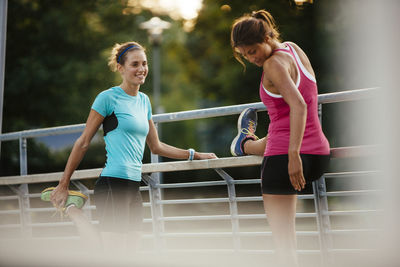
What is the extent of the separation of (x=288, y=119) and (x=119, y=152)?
1237mm

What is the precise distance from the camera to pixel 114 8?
94.9ft

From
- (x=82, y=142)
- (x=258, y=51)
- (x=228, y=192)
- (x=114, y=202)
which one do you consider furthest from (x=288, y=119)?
(x=228, y=192)

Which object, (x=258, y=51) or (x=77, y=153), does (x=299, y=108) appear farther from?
(x=77, y=153)

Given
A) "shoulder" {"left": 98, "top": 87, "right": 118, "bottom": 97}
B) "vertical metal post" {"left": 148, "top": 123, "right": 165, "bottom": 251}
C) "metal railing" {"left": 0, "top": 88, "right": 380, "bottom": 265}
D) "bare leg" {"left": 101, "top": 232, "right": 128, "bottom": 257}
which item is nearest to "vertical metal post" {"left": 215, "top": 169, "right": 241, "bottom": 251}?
"metal railing" {"left": 0, "top": 88, "right": 380, "bottom": 265}

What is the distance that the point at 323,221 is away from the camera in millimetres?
4516

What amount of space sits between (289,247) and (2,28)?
14.3ft

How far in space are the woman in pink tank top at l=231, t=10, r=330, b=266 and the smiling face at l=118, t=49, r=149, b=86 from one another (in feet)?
2.93

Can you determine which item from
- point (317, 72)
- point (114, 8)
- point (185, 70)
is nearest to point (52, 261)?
point (317, 72)

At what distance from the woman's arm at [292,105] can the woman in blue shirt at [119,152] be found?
1139 mm

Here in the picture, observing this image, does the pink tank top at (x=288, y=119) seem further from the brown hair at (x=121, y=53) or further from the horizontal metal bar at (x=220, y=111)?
the brown hair at (x=121, y=53)

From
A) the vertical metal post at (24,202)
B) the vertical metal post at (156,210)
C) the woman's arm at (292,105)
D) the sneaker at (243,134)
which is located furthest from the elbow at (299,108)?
the vertical metal post at (24,202)

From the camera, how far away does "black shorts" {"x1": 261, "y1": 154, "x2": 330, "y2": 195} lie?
134 inches

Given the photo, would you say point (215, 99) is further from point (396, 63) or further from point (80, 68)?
point (396, 63)

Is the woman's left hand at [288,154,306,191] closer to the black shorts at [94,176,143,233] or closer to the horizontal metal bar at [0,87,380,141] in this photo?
the horizontal metal bar at [0,87,380,141]
